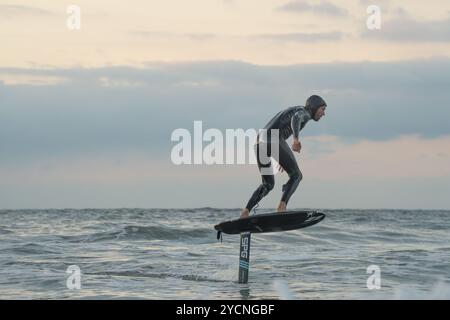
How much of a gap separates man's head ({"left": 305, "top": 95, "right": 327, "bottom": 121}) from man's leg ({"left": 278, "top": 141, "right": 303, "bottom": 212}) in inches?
30.4

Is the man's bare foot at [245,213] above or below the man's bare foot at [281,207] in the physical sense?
below

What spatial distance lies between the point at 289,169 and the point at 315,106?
1272 mm

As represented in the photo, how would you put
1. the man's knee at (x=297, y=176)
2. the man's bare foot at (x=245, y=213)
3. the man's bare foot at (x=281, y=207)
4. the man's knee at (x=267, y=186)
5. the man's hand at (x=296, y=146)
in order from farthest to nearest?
the man's bare foot at (x=245, y=213), the man's knee at (x=267, y=186), the man's bare foot at (x=281, y=207), the man's knee at (x=297, y=176), the man's hand at (x=296, y=146)

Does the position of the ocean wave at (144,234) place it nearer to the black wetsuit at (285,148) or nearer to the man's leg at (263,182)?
the man's leg at (263,182)

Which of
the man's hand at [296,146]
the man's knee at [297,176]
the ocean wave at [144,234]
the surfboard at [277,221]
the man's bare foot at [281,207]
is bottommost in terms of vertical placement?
the ocean wave at [144,234]

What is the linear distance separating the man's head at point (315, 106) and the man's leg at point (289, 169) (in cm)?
77

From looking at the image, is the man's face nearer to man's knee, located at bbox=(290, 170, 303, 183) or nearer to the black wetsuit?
the black wetsuit

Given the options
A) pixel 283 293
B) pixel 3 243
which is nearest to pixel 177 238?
pixel 3 243

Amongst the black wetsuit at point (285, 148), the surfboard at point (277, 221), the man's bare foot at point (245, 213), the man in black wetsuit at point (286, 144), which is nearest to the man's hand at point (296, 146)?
the man in black wetsuit at point (286, 144)

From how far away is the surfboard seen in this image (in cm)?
1367

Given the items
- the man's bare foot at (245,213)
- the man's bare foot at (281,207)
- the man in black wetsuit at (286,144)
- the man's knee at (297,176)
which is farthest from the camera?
the man's bare foot at (245,213)

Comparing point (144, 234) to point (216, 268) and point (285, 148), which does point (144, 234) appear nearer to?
point (216, 268)

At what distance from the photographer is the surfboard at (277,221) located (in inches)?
538

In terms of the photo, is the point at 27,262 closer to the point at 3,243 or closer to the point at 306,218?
the point at 3,243
